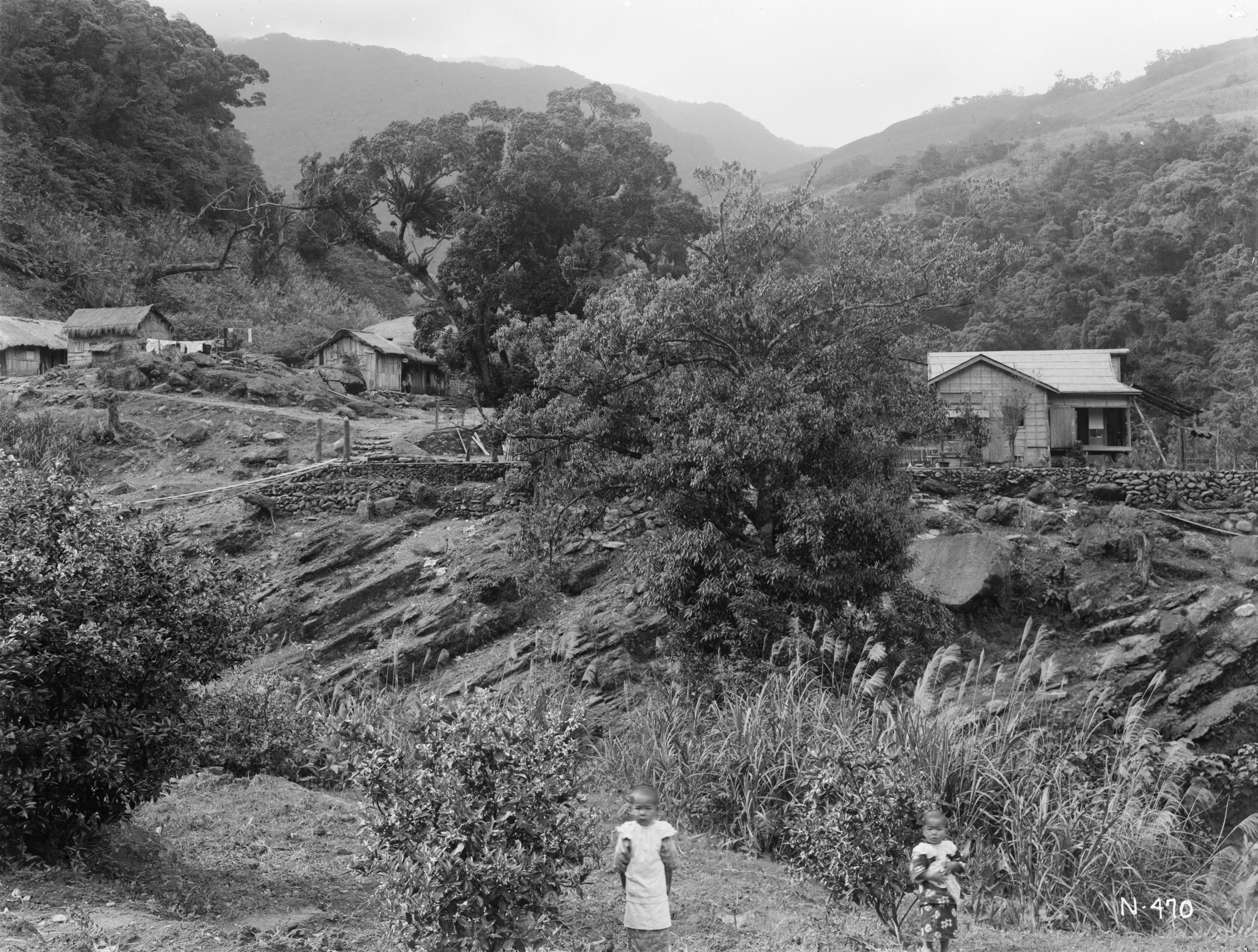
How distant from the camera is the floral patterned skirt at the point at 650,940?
18.6 feet

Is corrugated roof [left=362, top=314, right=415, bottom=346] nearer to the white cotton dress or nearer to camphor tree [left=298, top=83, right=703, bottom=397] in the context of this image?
camphor tree [left=298, top=83, right=703, bottom=397]

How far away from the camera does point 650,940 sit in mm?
5668

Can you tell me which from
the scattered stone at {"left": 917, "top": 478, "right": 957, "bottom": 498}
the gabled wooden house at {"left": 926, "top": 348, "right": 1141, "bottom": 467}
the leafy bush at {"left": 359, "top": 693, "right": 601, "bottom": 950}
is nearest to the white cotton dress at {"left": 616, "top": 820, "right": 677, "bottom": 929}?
the leafy bush at {"left": 359, "top": 693, "right": 601, "bottom": 950}

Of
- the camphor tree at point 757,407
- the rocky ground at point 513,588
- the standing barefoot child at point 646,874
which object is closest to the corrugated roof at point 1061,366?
the rocky ground at point 513,588

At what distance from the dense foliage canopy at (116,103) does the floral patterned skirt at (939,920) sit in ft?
170

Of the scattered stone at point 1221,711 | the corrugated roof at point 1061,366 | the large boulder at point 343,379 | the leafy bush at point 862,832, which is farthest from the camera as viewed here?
the large boulder at point 343,379

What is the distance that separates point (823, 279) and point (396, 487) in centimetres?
1192

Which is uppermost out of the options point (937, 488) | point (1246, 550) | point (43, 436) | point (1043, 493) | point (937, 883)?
point (43, 436)

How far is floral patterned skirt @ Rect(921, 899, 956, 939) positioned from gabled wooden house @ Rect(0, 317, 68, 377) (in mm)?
34154

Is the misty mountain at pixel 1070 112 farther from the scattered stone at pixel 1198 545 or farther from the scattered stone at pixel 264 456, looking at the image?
the scattered stone at pixel 264 456

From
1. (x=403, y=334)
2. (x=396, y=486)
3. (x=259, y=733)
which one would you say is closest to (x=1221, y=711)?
(x=259, y=733)

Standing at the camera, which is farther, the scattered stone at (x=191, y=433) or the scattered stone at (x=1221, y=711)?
the scattered stone at (x=191, y=433)

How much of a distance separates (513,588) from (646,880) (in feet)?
46.6

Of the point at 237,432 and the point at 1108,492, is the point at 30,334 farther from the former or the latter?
the point at 1108,492
